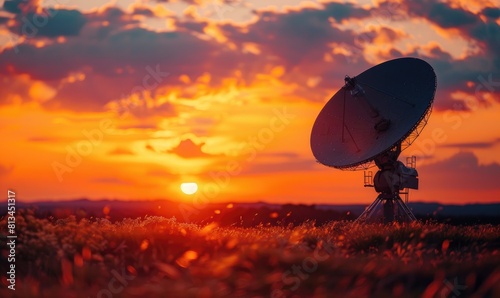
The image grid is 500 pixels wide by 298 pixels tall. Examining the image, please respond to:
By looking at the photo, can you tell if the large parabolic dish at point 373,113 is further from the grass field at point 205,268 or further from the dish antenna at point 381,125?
the grass field at point 205,268

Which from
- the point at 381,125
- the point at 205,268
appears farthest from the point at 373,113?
the point at 205,268

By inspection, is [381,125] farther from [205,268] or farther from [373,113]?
[205,268]

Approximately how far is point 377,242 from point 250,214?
39.0 m

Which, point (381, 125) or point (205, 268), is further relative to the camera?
point (381, 125)

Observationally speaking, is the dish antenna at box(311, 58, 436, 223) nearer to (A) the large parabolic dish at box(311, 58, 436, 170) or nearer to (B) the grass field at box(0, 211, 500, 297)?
(A) the large parabolic dish at box(311, 58, 436, 170)

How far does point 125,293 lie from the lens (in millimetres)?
14086

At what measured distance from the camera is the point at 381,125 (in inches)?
1551

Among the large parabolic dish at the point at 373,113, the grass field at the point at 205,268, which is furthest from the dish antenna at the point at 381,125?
the grass field at the point at 205,268

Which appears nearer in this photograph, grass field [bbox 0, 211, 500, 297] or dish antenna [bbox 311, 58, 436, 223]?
grass field [bbox 0, 211, 500, 297]

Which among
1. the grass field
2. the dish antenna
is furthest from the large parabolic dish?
the grass field

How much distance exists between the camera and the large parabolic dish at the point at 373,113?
37.4 meters

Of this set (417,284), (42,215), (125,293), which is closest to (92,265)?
(125,293)

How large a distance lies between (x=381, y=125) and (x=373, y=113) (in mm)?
1083

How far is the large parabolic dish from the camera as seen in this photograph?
37.4 m
